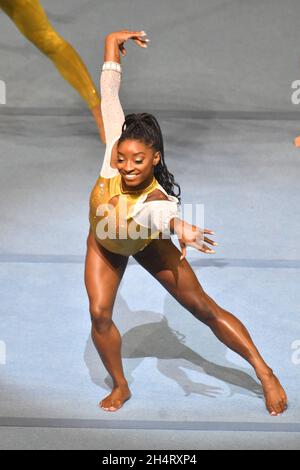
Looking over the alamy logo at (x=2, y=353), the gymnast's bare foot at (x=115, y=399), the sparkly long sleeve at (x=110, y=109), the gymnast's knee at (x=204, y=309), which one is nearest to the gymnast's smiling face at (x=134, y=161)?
the sparkly long sleeve at (x=110, y=109)

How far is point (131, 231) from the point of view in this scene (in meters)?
3.91

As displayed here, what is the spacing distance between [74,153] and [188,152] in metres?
0.72

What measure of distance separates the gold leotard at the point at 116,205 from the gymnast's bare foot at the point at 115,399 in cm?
57

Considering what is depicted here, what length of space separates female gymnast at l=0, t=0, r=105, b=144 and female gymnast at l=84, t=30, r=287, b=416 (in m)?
0.20

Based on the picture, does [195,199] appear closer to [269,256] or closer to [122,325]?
[269,256]

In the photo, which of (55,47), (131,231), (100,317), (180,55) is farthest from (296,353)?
(180,55)

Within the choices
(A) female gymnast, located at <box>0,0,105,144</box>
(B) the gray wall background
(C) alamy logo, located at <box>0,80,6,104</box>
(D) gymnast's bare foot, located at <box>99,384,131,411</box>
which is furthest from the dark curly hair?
(C) alamy logo, located at <box>0,80,6,104</box>

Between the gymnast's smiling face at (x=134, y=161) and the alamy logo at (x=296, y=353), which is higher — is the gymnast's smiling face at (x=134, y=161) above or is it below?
above

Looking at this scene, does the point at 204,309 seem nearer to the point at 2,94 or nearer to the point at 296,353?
the point at 296,353

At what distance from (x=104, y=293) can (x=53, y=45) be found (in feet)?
3.47

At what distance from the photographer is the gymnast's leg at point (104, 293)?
4059 millimetres

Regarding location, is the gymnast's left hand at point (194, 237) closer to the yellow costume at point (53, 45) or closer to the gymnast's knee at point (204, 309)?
the gymnast's knee at point (204, 309)

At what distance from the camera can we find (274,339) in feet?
15.5

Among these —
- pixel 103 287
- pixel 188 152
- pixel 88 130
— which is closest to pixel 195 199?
pixel 188 152
